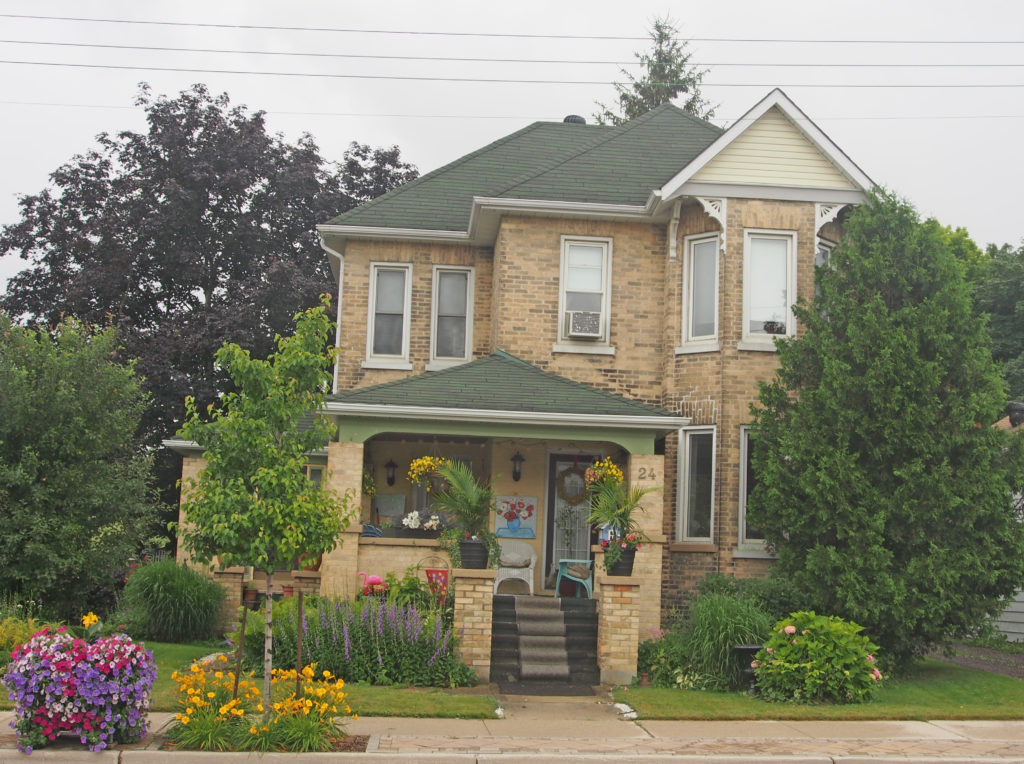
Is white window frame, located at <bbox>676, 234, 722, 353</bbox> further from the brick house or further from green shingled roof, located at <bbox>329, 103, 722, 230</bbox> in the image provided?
green shingled roof, located at <bbox>329, 103, 722, 230</bbox>

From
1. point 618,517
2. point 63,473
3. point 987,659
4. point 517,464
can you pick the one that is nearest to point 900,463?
point 618,517

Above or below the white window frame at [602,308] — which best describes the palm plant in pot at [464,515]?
below

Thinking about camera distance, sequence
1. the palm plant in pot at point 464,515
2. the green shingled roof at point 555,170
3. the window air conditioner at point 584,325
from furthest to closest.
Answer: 1. the green shingled roof at point 555,170
2. the window air conditioner at point 584,325
3. the palm plant in pot at point 464,515

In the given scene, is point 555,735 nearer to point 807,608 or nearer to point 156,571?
point 807,608

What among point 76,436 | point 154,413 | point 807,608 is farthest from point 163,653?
point 154,413

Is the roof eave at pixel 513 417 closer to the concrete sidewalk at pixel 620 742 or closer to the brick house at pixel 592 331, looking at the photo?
the brick house at pixel 592 331

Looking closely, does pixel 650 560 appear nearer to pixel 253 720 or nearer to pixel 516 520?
pixel 516 520

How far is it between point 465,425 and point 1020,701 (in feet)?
24.5

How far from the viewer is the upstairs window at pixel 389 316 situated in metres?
18.1

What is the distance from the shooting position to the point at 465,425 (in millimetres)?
14328

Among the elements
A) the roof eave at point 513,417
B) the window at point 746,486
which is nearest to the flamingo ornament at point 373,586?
the roof eave at point 513,417

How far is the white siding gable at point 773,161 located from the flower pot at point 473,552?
645 centimetres

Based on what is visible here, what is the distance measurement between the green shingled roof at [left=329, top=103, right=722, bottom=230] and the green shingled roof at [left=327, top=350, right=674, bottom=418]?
9.87ft

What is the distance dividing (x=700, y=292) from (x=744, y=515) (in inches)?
136
